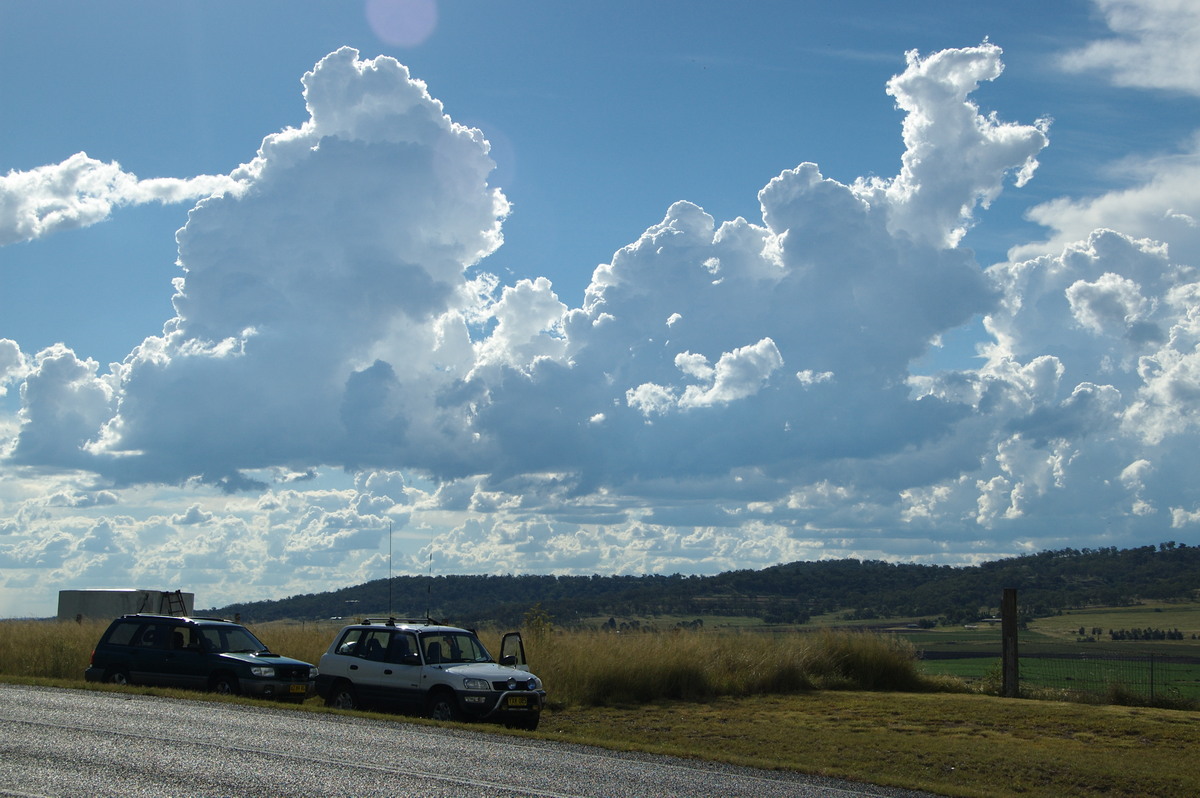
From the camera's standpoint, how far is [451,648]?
63.5ft

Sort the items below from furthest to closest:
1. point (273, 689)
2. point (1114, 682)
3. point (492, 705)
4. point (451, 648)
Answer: point (1114, 682), point (273, 689), point (451, 648), point (492, 705)

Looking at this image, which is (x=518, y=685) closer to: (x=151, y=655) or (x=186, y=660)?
(x=186, y=660)

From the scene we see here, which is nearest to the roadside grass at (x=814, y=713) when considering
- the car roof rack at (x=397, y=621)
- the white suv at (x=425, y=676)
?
the white suv at (x=425, y=676)

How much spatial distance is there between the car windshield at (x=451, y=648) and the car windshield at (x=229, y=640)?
17.1 ft

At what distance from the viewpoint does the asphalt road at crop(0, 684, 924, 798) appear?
422 inches

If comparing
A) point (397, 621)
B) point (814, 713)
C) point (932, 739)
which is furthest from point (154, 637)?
point (932, 739)

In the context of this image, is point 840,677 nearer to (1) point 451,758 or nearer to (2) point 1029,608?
(1) point 451,758

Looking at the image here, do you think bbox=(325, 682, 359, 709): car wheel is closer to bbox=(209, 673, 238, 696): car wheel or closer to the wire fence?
bbox=(209, 673, 238, 696): car wheel

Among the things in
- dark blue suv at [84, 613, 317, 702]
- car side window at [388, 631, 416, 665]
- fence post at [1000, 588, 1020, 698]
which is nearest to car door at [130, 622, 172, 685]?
dark blue suv at [84, 613, 317, 702]

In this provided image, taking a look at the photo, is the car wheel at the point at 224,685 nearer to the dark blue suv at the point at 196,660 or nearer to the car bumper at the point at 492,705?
the dark blue suv at the point at 196,660

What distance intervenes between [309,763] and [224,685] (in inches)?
391

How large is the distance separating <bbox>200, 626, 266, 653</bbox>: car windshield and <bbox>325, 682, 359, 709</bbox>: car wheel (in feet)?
10.6

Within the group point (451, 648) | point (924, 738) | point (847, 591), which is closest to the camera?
point (924, 738)

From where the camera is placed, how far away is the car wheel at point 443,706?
1808 centimetres
